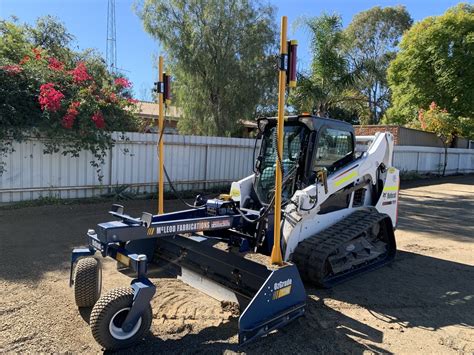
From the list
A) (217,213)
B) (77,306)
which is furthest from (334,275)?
(77,306)

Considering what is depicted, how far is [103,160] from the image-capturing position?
988cm

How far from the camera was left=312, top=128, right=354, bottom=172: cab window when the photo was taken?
17.9 feet

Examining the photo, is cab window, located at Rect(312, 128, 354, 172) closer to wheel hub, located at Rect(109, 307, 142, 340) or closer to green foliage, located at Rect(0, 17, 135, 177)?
wheel hub, located at Rect(109, 307, 142, 340)

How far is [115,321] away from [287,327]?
158 centimetres

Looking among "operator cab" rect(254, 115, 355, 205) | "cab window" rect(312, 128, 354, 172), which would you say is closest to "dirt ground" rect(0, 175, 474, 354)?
"operator cab" rect(254, 115, 355, 205)

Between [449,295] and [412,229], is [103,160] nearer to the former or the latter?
[412,229]

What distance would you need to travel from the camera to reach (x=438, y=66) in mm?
25266

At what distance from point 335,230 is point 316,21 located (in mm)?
10643

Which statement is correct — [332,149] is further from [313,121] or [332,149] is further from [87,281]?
[87,281]

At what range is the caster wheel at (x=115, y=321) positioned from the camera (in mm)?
3256

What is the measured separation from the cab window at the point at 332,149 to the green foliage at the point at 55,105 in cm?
554

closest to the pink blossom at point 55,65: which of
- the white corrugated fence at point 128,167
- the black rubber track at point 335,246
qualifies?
the white corrugated fence at point 128,167

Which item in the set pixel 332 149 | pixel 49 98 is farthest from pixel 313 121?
pixel 49 98

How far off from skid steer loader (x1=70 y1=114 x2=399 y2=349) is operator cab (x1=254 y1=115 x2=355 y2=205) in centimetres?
1
